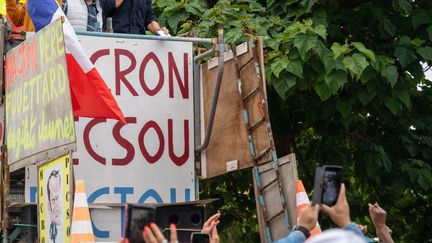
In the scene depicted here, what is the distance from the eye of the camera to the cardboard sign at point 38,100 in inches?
367

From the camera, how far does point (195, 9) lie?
13.6 m

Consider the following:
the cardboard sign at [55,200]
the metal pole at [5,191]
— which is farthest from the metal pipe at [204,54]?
the cardboard sign at [55,200]

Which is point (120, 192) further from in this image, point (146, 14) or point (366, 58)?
point (366, 58)

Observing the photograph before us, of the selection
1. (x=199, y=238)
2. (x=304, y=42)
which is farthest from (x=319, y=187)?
(x=304, y=42)

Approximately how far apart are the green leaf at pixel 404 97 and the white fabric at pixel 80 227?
5.26m

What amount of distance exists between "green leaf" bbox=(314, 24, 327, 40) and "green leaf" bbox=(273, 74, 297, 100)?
495mm

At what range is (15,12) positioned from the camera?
38.5ft

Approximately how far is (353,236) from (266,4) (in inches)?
354

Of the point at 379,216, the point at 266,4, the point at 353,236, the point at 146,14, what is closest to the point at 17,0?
the point at 146,14

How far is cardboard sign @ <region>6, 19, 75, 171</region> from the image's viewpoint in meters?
9.33

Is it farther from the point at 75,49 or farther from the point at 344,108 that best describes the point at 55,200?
the point at 344,108

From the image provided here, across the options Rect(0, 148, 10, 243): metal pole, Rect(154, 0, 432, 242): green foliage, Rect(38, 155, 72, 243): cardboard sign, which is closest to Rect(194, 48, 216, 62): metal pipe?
Rect(154, 0, 432, 242): green foliage

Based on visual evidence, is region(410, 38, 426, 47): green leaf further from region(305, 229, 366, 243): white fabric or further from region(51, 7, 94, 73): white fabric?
region(305, 229, 366, 243): white fabric

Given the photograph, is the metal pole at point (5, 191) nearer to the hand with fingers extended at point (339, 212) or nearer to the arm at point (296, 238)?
the arm at point (296, 238)
